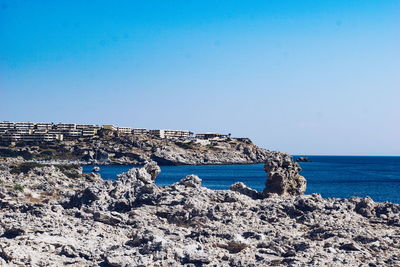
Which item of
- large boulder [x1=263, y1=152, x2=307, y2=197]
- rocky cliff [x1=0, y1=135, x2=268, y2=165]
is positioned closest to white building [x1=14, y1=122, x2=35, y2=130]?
rocky cliff [x1=0, y1=135, x2=268, y2=165]

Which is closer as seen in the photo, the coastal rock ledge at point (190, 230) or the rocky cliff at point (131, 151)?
the coastal rock ledge at point (190, 230)

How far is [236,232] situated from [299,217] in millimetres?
4229

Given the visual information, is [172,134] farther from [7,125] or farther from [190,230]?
[190,230]

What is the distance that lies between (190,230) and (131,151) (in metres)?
111

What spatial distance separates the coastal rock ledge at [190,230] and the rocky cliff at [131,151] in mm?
94576

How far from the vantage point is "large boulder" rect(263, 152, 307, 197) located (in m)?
29.0

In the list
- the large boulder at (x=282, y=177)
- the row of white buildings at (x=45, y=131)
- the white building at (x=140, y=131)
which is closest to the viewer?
the large boulder at (x=282, y=177)

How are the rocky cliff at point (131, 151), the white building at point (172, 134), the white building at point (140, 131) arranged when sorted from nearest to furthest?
the rocky cliff at point (131, 151) → the white building at point (140, 131) → the white building at point (172, 134)

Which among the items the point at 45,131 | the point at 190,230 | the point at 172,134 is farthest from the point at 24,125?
the point at 190,230

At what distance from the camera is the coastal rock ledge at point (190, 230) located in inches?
527

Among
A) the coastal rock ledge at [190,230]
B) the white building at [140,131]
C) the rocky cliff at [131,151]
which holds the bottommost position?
the rocky cliff at [131,151]

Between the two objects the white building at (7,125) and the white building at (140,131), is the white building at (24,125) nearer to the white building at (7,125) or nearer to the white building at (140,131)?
the white building at (7,125)

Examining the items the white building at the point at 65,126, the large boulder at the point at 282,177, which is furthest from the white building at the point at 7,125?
the large boulder at the point at 282,177

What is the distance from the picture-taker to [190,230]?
17188 millimetres
